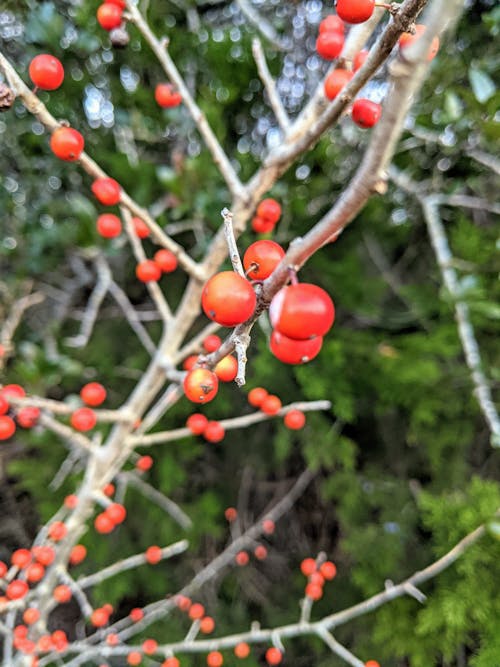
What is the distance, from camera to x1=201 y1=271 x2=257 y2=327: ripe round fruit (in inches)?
22.4

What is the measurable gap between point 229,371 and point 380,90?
1.74m

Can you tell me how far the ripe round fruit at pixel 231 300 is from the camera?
0.57 metres

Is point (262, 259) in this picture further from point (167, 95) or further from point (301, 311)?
point (167, 95)

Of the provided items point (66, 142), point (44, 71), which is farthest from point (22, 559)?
point (44, 71)

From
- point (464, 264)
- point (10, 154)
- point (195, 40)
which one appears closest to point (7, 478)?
point (10, 154)

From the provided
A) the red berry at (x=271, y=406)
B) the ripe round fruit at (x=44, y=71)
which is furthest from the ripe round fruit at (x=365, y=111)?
the red berry at (x=271, y=406)

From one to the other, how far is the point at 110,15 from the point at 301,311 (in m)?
1.00

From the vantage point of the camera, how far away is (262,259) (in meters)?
0.65

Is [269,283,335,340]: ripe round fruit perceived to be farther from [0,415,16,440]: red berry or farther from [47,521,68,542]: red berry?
[47,521,68,542]: red berry

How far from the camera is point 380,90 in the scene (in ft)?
6.85

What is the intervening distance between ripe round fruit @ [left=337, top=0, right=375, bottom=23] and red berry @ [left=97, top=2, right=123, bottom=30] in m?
0.67

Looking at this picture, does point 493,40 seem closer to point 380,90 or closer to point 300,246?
point 380,90

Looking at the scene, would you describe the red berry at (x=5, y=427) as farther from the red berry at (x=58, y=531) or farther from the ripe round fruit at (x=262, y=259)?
the ripe round fruit at (x=262, y=259)

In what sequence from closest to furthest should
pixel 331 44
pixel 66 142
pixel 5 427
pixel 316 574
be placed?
1. pixel 66 142
2. pixel 331 44
3. pixel 5 427
4. pixel 316 574
